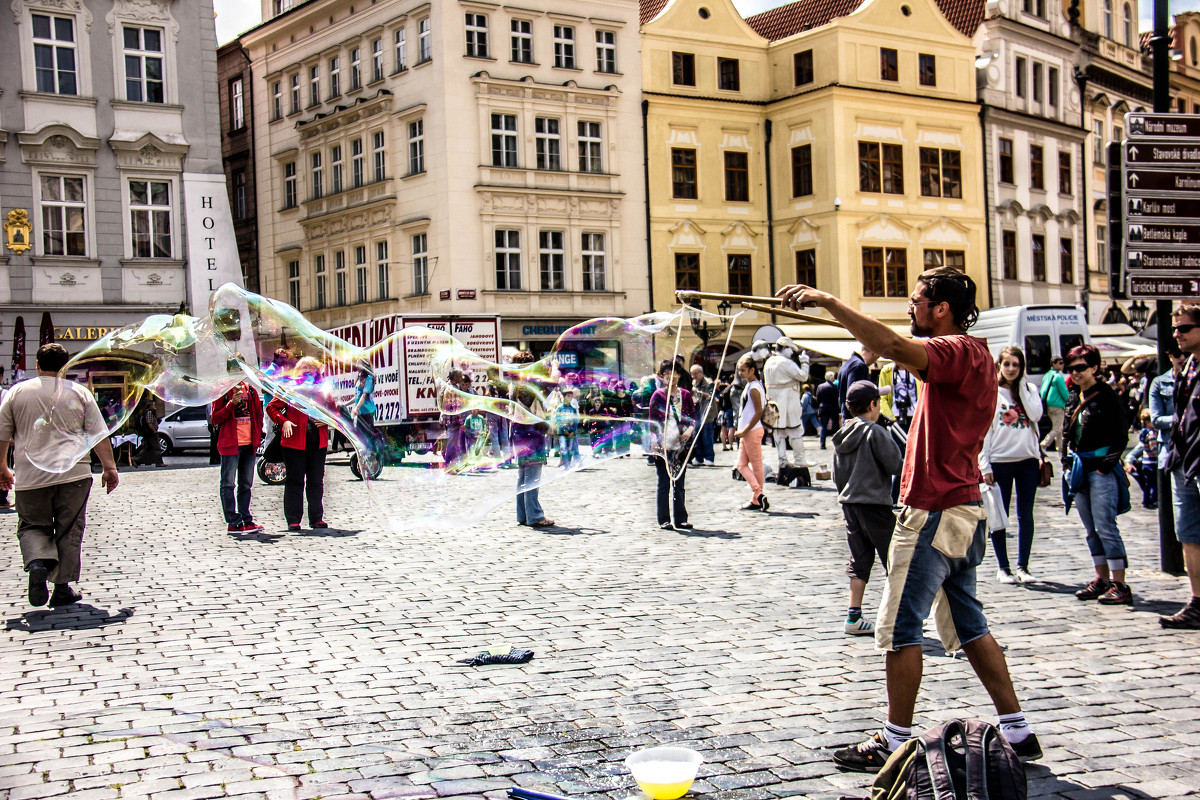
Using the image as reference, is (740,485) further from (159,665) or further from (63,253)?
(63,253)

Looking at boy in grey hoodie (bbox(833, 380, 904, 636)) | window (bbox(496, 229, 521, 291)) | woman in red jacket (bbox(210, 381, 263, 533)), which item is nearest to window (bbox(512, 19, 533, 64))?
window (bbox(496, 229, 521, 291))

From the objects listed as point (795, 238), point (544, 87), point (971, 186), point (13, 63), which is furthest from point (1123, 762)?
point (971, 186)

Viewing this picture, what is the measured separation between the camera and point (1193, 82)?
55.3 meters

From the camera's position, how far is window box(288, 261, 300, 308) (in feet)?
138

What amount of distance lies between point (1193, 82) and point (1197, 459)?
5694 cm

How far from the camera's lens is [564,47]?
37156 mm

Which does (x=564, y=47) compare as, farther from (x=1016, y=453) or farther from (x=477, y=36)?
(x=1016, y=453)

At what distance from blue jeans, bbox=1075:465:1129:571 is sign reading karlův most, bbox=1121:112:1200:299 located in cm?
180

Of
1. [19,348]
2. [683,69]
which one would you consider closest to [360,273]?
[683,69]

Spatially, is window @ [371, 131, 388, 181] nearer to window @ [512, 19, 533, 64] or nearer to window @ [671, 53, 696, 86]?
window @ [512, 19, 533, 64]

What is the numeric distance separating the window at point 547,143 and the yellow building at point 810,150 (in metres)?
3.51

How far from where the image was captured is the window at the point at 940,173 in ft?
136

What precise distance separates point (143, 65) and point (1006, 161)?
3127cm

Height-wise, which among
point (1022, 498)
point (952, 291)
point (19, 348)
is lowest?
point (1022, 498)
